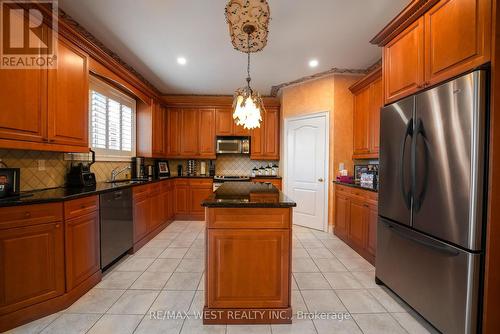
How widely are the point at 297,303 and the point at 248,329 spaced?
0.53 meters

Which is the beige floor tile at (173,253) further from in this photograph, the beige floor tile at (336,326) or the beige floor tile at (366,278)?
the beige floor tile at (366,278)

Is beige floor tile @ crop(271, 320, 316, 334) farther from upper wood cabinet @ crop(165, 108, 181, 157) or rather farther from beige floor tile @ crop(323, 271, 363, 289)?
upper wood cabinet @ crop(165, 108, 181, 157)

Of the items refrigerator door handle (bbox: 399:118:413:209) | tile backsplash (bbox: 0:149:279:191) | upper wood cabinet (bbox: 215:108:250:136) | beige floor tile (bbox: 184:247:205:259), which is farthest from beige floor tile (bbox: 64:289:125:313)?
upper wood cabinet (bbox: 215:108:250:136)

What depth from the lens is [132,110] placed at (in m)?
4.09

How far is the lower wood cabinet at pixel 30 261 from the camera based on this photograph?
1.56m

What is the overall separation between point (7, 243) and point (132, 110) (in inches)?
120

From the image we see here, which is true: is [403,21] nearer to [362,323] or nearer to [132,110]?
[362,323]

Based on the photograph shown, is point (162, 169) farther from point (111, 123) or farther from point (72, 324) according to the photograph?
point (72, 324)

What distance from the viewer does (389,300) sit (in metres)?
1.99

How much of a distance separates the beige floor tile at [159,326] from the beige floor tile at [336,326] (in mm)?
1068

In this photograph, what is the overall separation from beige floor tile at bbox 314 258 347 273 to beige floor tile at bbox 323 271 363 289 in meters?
0.09

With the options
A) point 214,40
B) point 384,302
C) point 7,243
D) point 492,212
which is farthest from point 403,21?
point 7,243

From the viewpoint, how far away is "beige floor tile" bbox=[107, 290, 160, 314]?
183 centimetres

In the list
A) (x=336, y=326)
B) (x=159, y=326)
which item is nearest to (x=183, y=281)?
(x=159, y=326)
